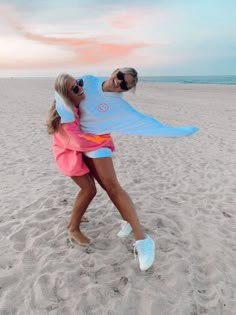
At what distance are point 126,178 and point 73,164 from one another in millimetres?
2903

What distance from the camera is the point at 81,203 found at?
13.5 ft

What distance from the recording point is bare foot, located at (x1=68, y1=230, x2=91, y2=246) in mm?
4188

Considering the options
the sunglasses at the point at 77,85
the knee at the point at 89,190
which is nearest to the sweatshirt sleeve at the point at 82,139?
the sunglasses at the point at 77,85

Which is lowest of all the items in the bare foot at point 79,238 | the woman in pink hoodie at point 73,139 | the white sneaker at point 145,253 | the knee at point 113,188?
the bare foot at point 79,238

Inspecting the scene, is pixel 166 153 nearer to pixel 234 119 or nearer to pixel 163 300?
pixel 163 300

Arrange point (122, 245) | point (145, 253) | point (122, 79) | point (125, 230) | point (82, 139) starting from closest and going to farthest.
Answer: point (122, 79)
point (82, 139)
point (145, 253)
point (122, 245)
point (125, 230)

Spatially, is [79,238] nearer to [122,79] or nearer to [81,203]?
[81,203]

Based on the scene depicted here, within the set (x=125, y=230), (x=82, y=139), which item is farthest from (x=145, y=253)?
(x=82, y=139)

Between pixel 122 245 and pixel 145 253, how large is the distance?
494mm

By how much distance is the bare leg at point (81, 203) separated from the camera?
13.1 ft

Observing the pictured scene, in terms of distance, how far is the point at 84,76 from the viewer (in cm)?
359

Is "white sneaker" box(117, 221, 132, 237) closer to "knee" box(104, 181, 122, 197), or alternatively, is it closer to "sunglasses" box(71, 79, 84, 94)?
"knee" box(104, 181, 122, 197)

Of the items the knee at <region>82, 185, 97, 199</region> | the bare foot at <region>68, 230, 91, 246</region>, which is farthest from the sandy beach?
the knee at <region>82, 185, 97, 199</region>

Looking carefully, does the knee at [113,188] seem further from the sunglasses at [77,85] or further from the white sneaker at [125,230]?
the sunglasses at [77,85]
